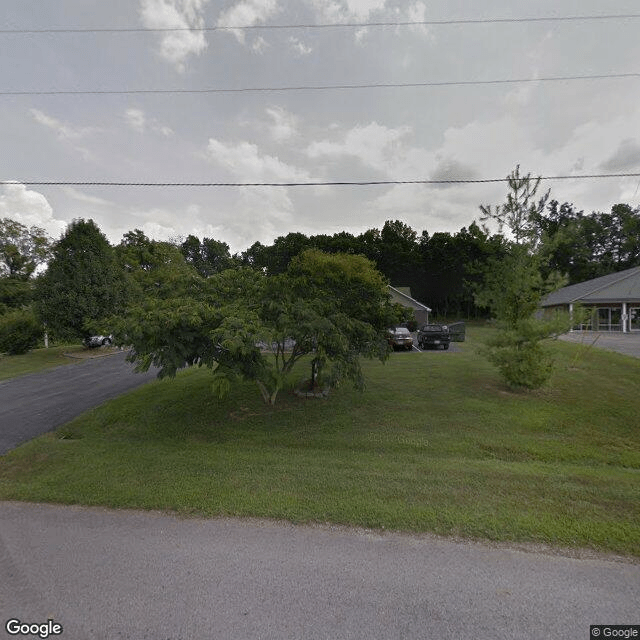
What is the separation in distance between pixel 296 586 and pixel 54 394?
39.8 ft

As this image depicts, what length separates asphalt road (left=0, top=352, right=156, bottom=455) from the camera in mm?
7527

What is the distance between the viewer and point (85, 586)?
245cm

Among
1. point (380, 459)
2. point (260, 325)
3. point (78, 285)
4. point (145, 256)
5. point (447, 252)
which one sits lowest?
point (380, 459)

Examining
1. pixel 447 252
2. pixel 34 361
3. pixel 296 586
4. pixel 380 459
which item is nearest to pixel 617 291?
pixel 447 252

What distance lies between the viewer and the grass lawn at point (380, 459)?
3348 millimetres

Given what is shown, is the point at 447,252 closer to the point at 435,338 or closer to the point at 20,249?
the point at 435,338

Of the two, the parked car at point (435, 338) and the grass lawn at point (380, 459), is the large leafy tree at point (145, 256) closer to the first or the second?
the parked car at point (435, 338)

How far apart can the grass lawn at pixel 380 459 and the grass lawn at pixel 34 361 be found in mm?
10902

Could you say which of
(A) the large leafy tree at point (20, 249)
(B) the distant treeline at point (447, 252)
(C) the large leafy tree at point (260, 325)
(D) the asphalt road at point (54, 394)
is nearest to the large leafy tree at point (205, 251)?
(B) the distant treeline at point (447, 252)

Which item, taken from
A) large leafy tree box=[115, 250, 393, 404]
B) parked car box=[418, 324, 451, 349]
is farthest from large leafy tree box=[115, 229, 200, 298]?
large leafy tree box=[115, 250, 393, 404]

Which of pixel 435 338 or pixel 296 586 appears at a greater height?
pixel 435 338

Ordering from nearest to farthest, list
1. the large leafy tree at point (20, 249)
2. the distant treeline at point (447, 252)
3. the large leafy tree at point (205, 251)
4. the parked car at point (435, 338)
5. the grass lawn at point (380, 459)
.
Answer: the grass lawn at point (380, 459)
the parked car at point (435, 338)
the large leafy tree at point (20, 249)
the distant treeline at point (447, 252)
the large leafy tree at point (205, 251)

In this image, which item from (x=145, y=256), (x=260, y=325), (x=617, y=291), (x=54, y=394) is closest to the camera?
(x=260, y=325)

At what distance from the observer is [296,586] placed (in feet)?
7.89
